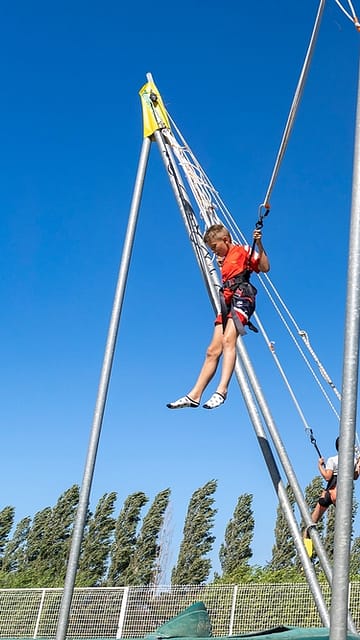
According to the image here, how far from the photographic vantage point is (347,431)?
7.49 feet

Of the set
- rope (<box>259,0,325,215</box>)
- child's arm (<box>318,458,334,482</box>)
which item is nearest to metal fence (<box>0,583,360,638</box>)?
child's arm (<box>318,458,334,482</box>)

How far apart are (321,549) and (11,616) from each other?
1185 centimetres

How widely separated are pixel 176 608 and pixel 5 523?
22111mm

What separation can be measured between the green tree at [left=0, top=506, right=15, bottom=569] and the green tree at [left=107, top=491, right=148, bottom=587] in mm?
5265

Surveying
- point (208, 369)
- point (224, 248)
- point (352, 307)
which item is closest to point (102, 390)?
point (208, 369)

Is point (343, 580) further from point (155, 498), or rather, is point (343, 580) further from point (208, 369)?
point (155, 498)

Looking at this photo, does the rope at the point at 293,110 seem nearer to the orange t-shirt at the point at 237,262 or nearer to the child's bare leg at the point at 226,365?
the orange t-shirt at the point at 237,262

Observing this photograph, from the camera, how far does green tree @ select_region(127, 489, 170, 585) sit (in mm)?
30578

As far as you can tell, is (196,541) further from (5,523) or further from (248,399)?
(248,399)

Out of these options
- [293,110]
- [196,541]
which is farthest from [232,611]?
[196,541]

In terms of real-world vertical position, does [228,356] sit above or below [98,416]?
above

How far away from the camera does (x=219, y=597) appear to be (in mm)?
13117

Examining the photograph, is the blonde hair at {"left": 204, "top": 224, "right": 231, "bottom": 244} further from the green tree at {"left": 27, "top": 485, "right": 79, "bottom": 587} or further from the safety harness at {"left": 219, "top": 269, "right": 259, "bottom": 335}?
the green tree at {"left": 27, "top": 485, "right": 79, "bottom": 587}

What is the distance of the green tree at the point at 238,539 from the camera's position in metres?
31.5
